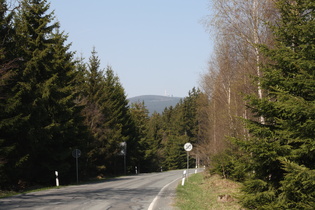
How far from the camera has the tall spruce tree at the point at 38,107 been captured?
73.0 feet

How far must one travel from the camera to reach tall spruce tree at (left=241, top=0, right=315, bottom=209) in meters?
8.76

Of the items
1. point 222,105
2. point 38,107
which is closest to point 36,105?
point 38,107

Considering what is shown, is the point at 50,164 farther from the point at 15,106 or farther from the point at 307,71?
the point at 307,71

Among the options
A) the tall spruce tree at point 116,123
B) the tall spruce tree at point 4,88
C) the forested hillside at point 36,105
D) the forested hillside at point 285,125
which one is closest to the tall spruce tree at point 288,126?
the forested hillside at point 285,125

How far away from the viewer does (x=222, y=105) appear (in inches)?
1437

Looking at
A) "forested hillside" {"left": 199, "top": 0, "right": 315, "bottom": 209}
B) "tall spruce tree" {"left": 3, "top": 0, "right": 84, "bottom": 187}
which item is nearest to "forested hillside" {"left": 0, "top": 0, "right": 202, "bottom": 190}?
"tall spruce tree" {"left": 3, "top": 0, "right": 84, "bottom": 187}

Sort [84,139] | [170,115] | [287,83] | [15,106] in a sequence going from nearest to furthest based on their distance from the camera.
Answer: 1. [287,83]
2. [15,106]
3. [84,139]
4. [170,115]

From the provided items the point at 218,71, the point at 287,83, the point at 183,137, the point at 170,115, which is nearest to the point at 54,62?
the point at 218,71

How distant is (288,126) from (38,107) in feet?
58.8

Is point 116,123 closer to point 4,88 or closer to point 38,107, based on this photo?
point 38,107

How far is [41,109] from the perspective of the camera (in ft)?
77.3

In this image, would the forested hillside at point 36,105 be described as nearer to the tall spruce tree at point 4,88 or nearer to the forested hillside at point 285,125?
the tall spruce tree at point 4,88

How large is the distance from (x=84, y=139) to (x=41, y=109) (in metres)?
8.58

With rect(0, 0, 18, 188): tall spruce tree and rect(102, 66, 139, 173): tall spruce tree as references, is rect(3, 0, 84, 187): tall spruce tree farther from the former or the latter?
rect(102, 66, 139, 173): tall spruce tree
